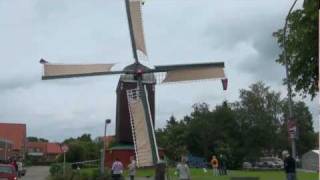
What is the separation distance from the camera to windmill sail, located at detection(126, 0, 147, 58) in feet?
148

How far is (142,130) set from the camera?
1651 inches

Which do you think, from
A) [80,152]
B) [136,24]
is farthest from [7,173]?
[80,152]

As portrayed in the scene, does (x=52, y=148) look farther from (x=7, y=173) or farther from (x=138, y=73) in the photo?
(x=7, y=173)

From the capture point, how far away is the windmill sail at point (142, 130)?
40.7m

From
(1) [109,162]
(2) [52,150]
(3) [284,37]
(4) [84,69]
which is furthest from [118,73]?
(2) [52,150]

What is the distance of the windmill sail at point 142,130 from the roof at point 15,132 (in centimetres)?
9374

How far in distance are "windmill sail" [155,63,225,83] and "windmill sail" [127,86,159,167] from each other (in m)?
2.80

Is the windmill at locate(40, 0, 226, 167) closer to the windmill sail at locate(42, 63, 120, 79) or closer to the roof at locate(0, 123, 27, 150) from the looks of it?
the windmill sail at locate(42, 63, 120, 79)

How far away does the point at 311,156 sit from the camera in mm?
102188

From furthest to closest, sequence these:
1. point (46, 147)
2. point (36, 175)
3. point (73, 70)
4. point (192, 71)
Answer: point (46, 147) < point (36, 175) < point (73, 70) < point (192, 71)

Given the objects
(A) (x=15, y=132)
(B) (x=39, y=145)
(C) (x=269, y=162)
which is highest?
(A) (x=15, y=132)

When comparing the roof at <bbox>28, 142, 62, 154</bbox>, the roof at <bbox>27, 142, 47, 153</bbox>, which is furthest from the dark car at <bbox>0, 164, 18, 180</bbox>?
the roof at <bbox>27, 142, 47, 153</bbox>

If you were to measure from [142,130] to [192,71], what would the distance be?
5976 mm

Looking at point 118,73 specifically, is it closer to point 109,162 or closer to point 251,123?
point 109,162
